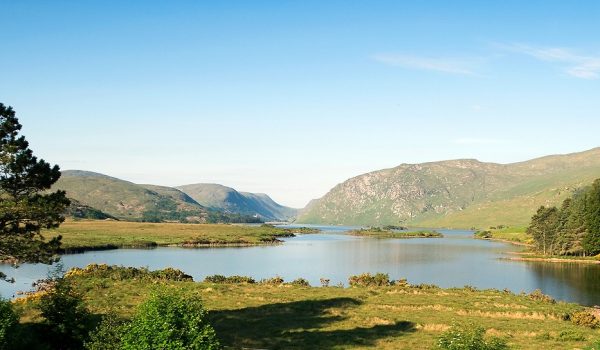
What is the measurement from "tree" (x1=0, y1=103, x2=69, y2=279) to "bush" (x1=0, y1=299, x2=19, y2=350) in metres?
3.92

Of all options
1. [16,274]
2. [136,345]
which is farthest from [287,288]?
[16,274]

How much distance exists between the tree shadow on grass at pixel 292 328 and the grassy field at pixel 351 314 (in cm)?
7

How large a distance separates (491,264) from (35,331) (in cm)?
10728

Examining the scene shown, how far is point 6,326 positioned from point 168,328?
13521 mm

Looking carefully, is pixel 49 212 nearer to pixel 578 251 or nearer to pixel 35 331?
pixel 35 331

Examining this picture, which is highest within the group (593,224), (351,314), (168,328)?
(593,224)

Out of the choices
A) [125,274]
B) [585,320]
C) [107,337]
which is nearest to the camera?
[107,337]

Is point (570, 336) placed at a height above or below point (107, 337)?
below

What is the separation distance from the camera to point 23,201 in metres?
29.7

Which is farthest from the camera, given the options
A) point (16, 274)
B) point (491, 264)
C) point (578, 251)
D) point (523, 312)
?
point (578, 251)

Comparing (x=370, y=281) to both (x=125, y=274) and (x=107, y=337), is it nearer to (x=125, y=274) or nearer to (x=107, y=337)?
(x=125, y=274)

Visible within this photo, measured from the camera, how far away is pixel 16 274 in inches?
3396

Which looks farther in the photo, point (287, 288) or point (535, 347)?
point (287, 288)

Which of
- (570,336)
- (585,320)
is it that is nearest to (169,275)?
(570,336)
